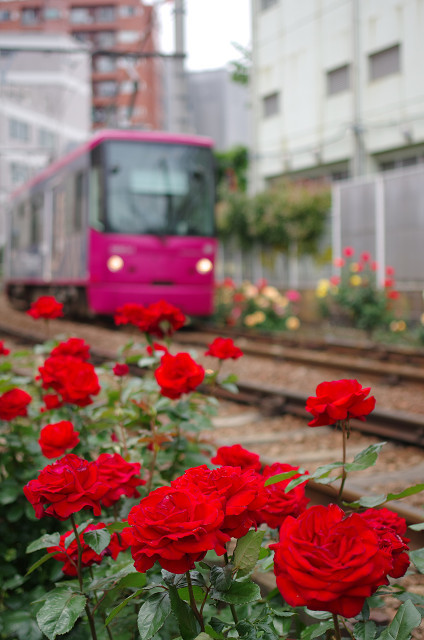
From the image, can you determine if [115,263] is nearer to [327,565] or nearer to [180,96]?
[180,96]

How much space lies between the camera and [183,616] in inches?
54.6

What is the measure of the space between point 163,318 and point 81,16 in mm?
77513

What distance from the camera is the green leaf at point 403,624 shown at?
51.3 inches

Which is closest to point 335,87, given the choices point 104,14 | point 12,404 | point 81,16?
point 12,404

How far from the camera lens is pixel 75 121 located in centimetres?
4938

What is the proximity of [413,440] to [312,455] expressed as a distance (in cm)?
68

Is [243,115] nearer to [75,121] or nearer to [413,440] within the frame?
[75,121]

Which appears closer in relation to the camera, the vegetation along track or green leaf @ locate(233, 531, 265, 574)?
green leaf @ locate(233, 531, 265, 574)

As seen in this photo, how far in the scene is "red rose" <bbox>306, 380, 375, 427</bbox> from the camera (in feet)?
5.35

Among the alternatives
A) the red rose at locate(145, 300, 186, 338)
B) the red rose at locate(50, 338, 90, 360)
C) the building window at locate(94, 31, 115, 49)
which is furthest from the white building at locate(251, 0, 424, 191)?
the building window at locate(94, 31, 115, 49)

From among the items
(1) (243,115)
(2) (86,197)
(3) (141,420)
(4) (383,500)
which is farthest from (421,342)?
(1) (243,115)

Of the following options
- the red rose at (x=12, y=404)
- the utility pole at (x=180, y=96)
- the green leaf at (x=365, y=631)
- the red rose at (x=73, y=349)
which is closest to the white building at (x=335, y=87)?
the utility pole at (x=180, y=96)

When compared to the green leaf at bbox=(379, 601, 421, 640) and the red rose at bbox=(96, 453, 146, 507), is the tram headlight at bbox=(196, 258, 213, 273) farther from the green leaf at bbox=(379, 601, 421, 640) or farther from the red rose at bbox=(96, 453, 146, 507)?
the green leaf at bbox=(379, 601, 421, 640)

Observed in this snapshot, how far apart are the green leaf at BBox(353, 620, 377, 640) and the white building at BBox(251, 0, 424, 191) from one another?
18255 mm
